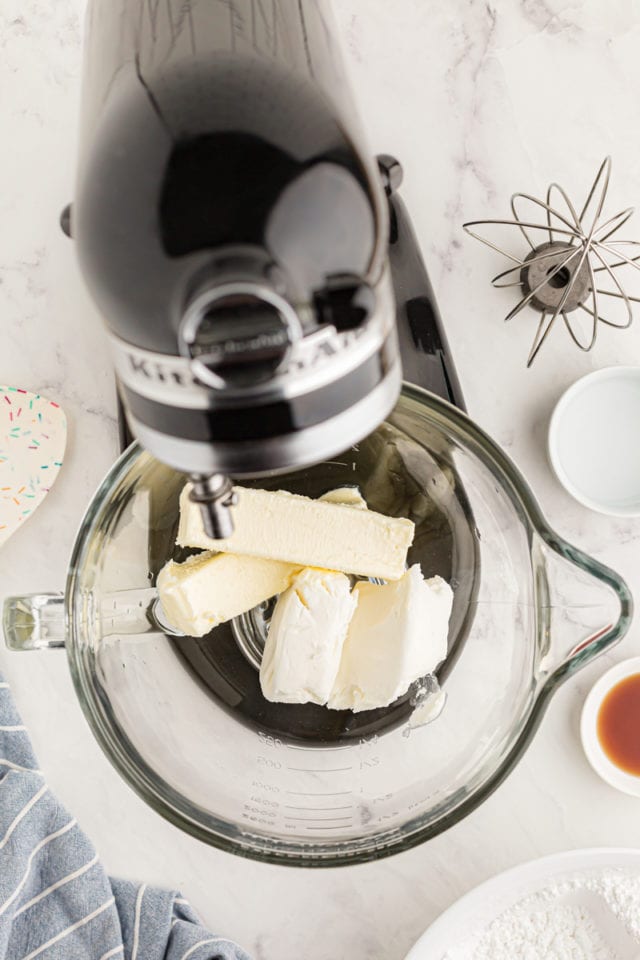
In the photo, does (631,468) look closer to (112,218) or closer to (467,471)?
(467,471)

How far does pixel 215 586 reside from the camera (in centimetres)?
74

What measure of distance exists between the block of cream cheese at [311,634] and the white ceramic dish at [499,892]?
1.16 ft

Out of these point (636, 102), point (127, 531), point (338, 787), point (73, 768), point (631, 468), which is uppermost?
point (636, 102)

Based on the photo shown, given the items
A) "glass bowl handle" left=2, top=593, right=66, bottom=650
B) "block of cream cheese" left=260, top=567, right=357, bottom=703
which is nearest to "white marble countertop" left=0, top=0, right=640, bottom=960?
"glass bowl handle" left=2, top=593, right=66, bottom=650

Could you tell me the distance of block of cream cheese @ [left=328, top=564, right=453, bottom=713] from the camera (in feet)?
2.37

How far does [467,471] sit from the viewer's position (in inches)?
31.4

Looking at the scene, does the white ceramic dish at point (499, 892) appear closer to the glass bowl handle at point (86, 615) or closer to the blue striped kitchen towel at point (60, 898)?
the blue striped kitchen towel at point (60, 898)

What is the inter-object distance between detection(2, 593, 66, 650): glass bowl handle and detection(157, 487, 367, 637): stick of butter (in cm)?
11

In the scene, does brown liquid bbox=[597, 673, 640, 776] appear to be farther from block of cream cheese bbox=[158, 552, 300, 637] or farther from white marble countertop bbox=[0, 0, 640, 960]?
block of cream cheese bbox=[158, 552, 300, 637]

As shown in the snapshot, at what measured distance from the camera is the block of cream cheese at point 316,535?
0.73m

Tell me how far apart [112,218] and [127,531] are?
0.41m

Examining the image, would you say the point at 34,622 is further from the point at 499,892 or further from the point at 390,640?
the point at 499,892

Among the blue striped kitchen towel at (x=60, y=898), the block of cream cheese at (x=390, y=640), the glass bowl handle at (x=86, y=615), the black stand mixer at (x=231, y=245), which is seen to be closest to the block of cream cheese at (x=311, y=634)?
the block of cream cheese at (x=390, y=640)

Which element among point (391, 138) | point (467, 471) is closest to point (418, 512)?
point (467, 471)
